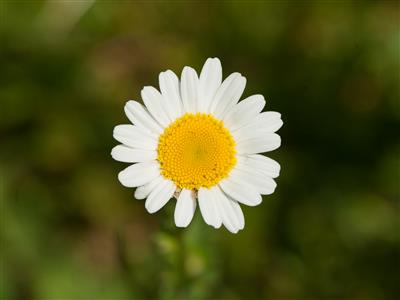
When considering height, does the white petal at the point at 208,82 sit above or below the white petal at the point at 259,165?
above

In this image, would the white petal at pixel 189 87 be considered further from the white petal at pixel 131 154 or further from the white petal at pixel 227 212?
the white petal at pixel 227 212

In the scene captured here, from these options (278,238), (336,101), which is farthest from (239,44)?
(278,238)

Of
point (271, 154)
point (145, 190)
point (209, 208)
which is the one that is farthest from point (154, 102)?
point (271, 154)

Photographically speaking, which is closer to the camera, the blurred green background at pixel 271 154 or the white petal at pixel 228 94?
the white petal at pixel 228 94

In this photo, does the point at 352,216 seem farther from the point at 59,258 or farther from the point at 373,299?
the point at 59,258

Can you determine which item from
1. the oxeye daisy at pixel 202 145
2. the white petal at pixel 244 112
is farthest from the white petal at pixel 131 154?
the white petal at pixel 244 112

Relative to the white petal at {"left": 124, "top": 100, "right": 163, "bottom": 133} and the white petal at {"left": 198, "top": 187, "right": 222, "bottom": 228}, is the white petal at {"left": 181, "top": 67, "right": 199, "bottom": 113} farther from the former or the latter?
the white petal at {"left": 198, "top": 187, "right": 222, "bottom": 228}

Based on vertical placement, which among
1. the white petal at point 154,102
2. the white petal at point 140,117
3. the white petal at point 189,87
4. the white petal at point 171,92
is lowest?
the white petal at point 140,117
